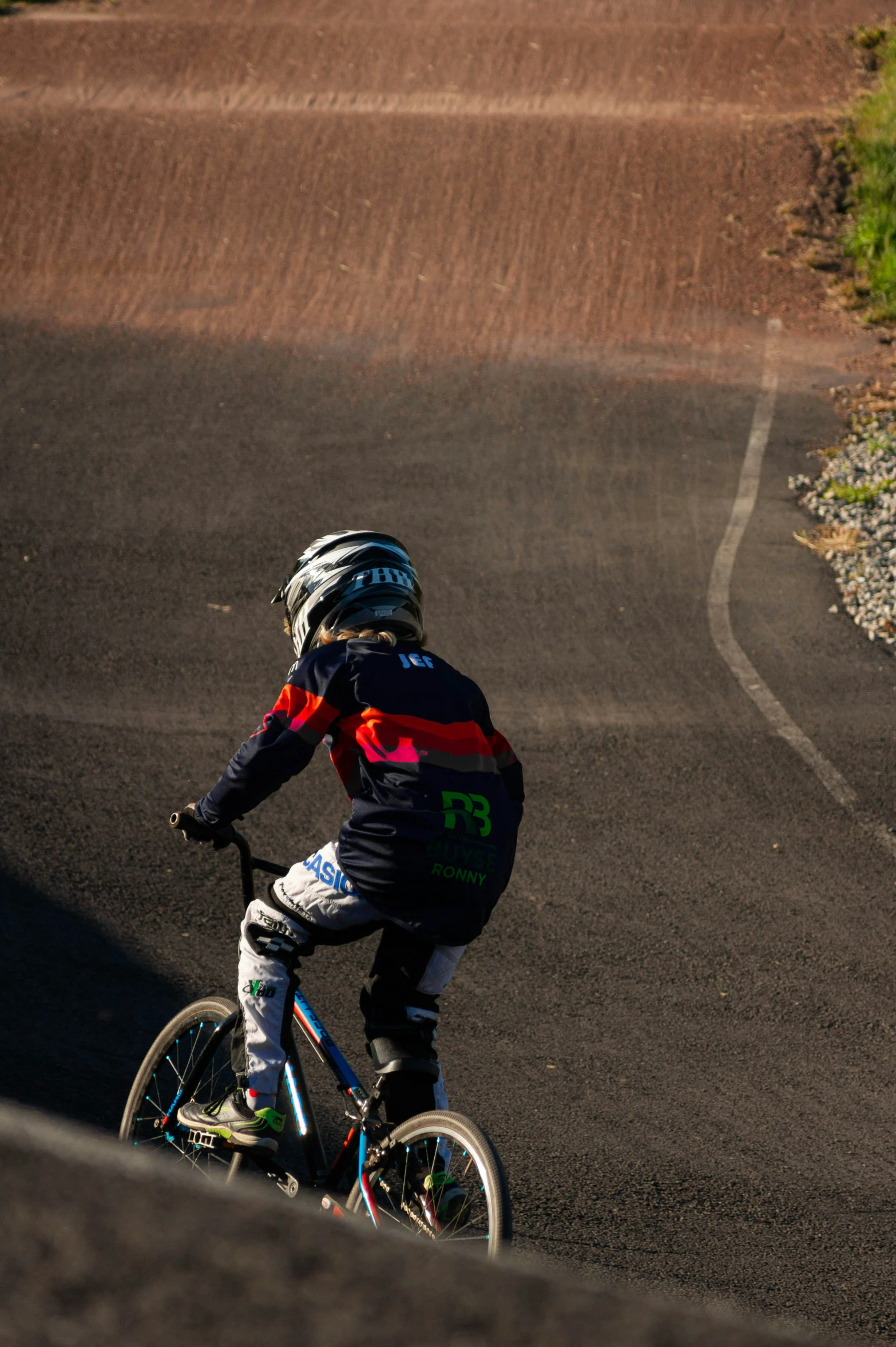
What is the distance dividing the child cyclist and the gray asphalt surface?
114 centimetres

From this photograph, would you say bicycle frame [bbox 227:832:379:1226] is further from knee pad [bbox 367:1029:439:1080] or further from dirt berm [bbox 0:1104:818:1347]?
dirt berm [bbox 0:1104:818:1347]

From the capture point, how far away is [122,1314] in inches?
26.0

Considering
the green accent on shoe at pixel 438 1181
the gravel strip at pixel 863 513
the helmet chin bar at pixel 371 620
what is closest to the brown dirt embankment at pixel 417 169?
the gravel strip at pixel 863 513

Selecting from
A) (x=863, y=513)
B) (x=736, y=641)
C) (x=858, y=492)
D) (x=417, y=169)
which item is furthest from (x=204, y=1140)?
(x=417, y=169)

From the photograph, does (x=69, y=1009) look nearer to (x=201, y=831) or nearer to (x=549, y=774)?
(x=201, y=831)

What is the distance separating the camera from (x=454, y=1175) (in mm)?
3193

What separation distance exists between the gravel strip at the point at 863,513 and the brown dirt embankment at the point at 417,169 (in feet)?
11.0

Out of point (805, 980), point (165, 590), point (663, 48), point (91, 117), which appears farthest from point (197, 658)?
point (663, 48)

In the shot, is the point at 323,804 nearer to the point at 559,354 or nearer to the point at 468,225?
the point at 559,354

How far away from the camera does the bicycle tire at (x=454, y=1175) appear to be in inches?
118

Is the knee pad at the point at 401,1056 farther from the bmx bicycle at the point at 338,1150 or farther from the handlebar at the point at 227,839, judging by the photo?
the handlebar at the point at 227,839

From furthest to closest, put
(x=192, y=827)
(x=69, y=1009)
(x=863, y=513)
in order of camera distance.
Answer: (x=863, y=513) < (x=69, y=1009) < (x=192, y=827)

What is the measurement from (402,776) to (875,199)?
16513 millimetres

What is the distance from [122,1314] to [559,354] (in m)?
15.0
